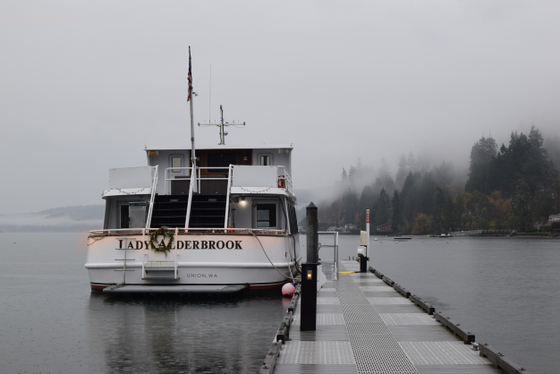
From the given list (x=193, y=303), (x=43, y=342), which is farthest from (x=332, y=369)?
(x=193, y=303)

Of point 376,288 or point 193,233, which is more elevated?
point 193,233

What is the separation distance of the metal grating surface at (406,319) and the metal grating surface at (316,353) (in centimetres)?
251

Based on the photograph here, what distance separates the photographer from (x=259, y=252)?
65.3 feet

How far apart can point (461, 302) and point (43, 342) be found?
59.3 feet

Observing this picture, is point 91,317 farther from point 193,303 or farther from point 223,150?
point 223,150

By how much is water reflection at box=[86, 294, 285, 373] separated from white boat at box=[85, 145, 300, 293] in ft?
2.07

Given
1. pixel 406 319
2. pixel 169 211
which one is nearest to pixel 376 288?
pixel 406 319

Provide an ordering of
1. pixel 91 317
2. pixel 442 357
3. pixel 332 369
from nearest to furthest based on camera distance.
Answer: pixel 332 369, pixel 442 357, pixel 91 317

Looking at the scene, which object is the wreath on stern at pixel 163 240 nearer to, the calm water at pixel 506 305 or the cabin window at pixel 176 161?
the cabin window at pixel 176 161

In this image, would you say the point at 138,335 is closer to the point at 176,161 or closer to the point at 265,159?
the point at 176,161

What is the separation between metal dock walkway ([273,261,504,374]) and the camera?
8969 mm

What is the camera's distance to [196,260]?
64.2ft

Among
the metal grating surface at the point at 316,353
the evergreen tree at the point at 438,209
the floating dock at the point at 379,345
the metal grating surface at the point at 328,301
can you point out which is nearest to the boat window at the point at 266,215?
the metal grating surface at the point at 328,301

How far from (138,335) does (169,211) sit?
7.84m
